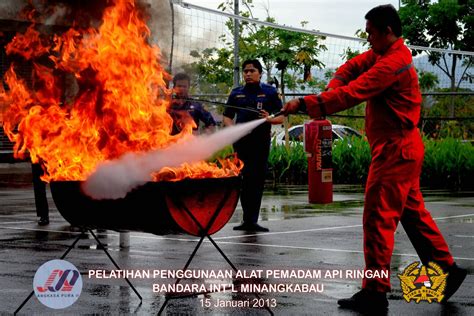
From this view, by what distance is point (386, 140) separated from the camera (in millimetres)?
7770

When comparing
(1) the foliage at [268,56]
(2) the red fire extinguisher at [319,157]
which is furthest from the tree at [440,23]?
(2) the red fire extinguisher at [319,157]

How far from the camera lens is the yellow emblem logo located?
313 inches

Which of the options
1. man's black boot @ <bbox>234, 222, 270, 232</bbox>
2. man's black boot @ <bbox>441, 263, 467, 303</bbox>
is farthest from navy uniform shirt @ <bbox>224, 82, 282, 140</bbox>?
man's black boot @ <bbox>441, 263, 467, 303</bbox>

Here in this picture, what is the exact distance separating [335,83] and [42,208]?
6.75 meters

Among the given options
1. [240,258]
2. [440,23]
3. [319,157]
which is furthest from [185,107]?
[440,23]

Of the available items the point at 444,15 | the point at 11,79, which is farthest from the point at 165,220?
the point at 444,15

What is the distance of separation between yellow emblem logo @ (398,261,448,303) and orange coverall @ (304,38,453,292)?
14.8 inches

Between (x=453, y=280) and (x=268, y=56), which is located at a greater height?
(x=268, y=56)

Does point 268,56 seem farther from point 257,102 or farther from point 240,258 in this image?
point 240,258

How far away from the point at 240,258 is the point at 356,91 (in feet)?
10.5

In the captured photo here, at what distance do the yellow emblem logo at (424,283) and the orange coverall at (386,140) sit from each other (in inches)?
14.8

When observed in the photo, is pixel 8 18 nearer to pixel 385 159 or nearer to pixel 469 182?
pixel 469 182

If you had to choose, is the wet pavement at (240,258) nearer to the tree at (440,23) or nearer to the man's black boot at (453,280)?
the man's black boot at (453,280)

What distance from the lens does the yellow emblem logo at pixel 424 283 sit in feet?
26.1
